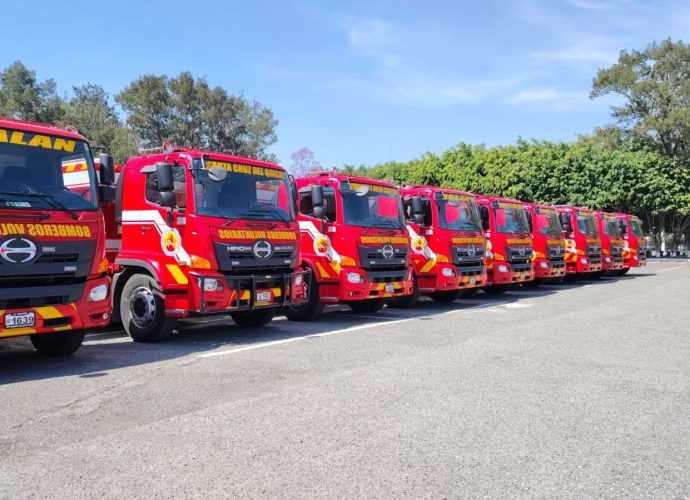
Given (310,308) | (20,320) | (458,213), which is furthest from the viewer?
(458,213)

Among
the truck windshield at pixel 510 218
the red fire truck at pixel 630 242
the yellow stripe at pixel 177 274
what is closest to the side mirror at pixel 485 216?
the truck windshield at pixel 510 218

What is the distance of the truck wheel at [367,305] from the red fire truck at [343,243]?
1.02 metres

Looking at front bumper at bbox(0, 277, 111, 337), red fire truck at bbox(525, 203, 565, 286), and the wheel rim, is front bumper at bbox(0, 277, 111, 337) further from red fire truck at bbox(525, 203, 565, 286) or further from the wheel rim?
red fire truck at bbox(525, 203, 565, 286)

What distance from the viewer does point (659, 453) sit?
14.1 feet

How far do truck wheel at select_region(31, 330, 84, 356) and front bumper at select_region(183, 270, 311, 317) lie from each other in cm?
127

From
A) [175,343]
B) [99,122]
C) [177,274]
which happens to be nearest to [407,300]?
[175,343]

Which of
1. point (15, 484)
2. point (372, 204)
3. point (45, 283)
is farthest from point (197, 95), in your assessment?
point (15, 484)

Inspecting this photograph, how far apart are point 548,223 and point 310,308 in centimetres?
1011

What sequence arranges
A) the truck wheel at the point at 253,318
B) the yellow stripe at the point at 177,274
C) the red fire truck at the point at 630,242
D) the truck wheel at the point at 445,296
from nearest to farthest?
the yellow stripe at the point at 177,274
the truck wheel at the point at 253,318
the truck wheel at the point at 445,296
the red fire truck at the point at 630,242

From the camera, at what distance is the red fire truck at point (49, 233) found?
21.3 ft

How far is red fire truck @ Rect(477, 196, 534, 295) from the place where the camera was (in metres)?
15.6

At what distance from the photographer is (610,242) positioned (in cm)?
2306

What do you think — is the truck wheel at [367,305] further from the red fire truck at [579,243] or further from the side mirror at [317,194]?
the red fire truck at [579,243]

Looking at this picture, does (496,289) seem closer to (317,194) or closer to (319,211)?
(319,211)
